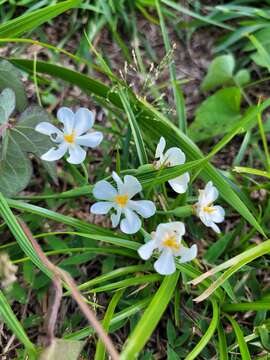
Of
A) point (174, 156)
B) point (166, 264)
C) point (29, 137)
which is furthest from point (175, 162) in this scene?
point (29, 137)

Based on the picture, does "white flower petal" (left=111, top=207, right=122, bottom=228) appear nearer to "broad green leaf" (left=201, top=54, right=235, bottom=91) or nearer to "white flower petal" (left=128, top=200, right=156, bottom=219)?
"white flower petal" (left=128, top=200, right=156, bottom=219)

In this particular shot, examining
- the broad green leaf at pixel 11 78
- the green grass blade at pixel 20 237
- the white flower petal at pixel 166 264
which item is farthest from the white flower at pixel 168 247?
the broad green leaf at pixel 11 78

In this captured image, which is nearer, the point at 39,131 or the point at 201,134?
the point at 39,131

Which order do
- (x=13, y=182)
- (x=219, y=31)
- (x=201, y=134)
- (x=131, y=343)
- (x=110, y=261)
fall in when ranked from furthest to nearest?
1. (x=219, y=31)
2. (x=201, y=134)
3. (x=110, y=261)
4. (x=13, y=182)
5. (x=131, y=343)

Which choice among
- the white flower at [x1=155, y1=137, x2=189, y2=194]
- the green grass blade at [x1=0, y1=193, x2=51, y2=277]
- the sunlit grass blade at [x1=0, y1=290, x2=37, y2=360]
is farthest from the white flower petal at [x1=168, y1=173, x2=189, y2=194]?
the sunlit grass blade at [x1=0, y1=290, x2=37, y2=360]

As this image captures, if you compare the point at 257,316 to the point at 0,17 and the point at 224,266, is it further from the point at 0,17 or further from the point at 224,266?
the point at 0,17

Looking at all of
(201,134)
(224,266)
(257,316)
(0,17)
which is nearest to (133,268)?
(224,266)

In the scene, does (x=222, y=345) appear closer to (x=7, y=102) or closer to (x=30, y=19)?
(x=7, y=102)
